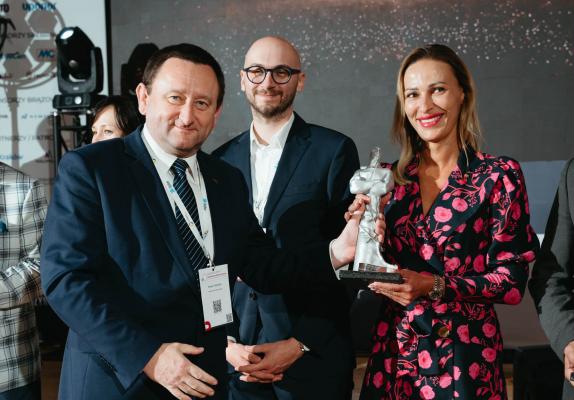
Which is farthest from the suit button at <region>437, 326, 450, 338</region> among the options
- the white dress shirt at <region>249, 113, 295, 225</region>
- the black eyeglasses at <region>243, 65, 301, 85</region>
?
the black eyeglasses at <region>243, 65, 301, 85</region>

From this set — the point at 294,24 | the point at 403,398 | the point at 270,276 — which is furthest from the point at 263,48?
the point at 294,24

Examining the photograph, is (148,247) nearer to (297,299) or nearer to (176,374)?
(176,374)

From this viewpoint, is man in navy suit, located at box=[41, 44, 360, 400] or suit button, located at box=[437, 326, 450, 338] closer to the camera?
man in navy suit, located at box=[41, 44, 360, 400]

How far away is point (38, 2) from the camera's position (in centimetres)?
536

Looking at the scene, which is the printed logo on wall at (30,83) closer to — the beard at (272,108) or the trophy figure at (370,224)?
the beard at (272,108)

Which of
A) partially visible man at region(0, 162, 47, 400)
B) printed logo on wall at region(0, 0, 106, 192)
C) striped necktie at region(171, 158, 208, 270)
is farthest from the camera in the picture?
printed logo on wall at region(0, 0, 106, 192)

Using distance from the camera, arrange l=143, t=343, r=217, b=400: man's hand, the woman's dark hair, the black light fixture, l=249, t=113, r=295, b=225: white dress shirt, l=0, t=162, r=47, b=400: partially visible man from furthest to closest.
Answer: the black light fixture < the woman's dark hair < l=249, t=113, r=295, b=225: white dress shirt < l=0, t=162, r=47, b=400: partially visible man < l=143, t=343, r=217, b=400: man's hand

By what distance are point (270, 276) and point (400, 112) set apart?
702 millimetres

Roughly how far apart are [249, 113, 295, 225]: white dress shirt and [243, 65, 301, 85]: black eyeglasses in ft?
0.51

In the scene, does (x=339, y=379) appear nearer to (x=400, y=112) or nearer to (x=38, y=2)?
(x=400, y=112)

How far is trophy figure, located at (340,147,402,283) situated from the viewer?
5.43 feet

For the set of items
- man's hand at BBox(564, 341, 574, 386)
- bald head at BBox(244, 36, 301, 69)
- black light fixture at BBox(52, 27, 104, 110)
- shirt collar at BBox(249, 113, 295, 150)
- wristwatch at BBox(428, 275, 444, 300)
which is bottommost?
man's hand at BBox(564, 341, 574, 386)

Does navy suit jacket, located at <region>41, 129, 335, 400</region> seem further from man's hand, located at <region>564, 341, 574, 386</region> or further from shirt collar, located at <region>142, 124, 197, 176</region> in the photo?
man's hand, located at <region>564, 341, 574, 386</region>

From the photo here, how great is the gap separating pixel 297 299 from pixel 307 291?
Result: 0.15 feet
